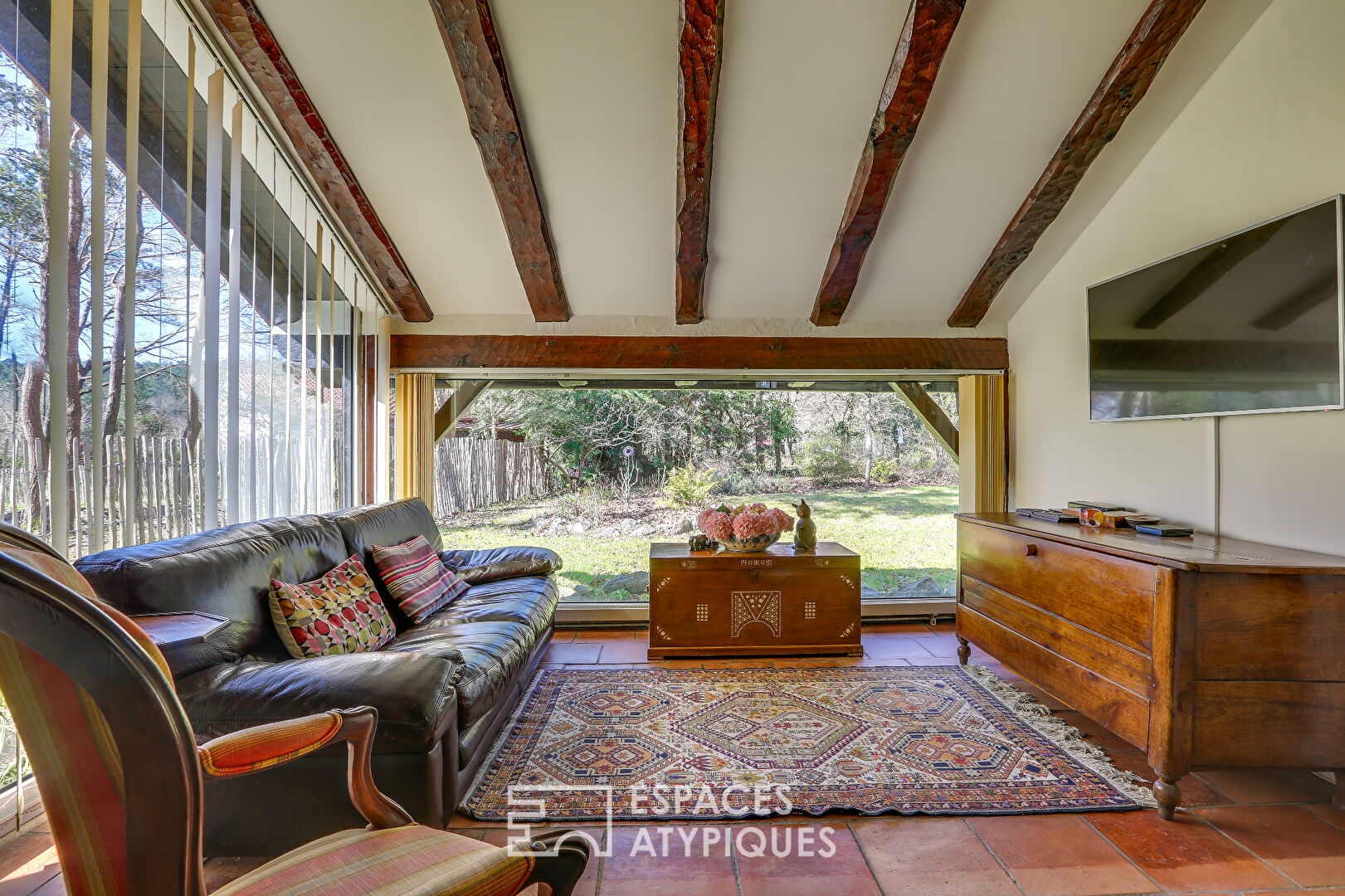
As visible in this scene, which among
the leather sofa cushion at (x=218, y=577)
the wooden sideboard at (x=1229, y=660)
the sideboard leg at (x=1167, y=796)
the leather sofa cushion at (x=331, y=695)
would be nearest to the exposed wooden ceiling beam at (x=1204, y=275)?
the wooden sideboard at (x=1229, y=660)

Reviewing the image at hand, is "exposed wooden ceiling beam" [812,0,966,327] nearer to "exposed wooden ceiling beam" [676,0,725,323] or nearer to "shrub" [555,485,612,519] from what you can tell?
"exposed wooden ceiling beam" [676,0,725,323]

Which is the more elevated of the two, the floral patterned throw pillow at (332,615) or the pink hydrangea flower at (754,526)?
the pink hydrangea flower at (754,526)

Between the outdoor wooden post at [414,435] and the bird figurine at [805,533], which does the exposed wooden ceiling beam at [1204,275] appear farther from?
the outdoor wooden post at [414,435]

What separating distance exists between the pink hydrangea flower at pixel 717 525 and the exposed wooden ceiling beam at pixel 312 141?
210 cm

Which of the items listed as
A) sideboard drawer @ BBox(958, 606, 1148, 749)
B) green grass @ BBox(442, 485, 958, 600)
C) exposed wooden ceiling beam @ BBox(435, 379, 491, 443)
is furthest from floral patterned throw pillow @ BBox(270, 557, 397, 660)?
sideboard drawer @ BBox(958, 606, 1148, 749)

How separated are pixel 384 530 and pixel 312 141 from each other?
1.76 meters

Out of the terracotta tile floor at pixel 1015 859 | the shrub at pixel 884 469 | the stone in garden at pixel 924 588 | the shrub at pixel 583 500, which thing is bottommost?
the terracotta tile floor at pixel 1015 859

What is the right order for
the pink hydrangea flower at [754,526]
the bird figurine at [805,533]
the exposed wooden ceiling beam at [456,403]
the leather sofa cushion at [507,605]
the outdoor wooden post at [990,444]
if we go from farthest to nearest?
1. the exposed wooden ceiling beam at [456,403]
2. the outdoor wooden post at [990,444]
3. the bird figurine at [805,533]
4. the pink hydrangea flower at [754,526]
5. the leather sofa cushion at [507,605]

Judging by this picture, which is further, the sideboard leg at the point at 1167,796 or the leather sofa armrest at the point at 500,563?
the leather sofa armrest at the point at 500,563

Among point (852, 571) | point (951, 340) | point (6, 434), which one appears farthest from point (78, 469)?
point (951, 340)

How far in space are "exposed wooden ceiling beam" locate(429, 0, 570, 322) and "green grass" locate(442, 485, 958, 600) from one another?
5.47 feet

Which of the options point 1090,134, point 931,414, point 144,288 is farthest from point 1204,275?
point 144,288

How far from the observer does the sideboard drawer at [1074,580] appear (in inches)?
83.4

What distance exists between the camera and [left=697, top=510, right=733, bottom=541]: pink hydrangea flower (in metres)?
3.60
